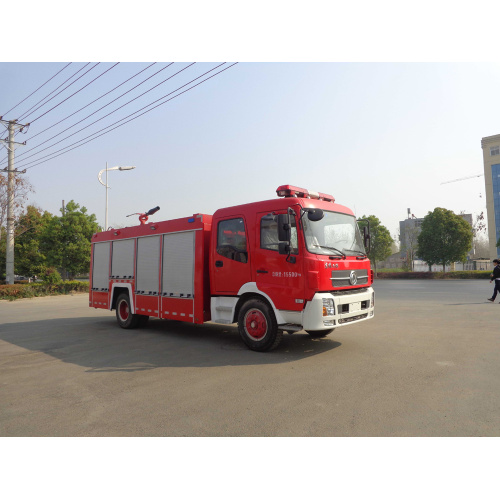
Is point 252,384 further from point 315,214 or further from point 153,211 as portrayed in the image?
point 153,211

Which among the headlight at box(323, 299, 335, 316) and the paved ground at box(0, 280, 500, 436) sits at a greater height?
the headlight at box(323, 299, 335, 316)

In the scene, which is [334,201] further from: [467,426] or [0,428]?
[0,428]

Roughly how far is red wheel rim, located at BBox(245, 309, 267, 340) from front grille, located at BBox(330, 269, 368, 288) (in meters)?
1.39

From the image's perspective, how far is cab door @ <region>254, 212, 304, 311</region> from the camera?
5820mm

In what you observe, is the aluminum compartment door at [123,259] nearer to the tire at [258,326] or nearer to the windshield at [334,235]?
the tire at [258,326]

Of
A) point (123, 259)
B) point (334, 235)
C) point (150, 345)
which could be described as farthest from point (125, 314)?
point (334, 235)

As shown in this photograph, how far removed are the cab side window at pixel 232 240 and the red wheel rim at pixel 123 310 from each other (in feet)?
12.5

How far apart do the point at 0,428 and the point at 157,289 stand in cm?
493

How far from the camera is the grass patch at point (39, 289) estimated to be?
65.7 feet

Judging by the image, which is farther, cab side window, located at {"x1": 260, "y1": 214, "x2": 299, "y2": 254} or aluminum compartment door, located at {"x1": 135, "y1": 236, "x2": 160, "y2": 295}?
aluminum compartment door, located at {"x1": 135, "y1": 236, "x2": 160, "y2": 295}

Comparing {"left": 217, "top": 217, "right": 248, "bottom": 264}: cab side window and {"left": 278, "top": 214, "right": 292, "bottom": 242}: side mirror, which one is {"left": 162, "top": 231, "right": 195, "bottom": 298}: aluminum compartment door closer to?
{"left": 217, "top": 217, "right": 248, "bottom": 264}: cab side window

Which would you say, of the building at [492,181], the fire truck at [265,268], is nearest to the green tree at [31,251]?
the fire truck at [265,268]

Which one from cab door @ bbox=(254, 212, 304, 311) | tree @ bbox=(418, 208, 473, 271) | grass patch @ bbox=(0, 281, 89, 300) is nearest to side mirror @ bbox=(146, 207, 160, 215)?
cab door @ bbox=(254, 212, 304, 311)

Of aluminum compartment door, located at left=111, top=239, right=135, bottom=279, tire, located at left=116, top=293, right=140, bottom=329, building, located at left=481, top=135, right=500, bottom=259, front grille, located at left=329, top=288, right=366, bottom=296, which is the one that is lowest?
tire, located at left=116, top=293, right=140, bottom=329
